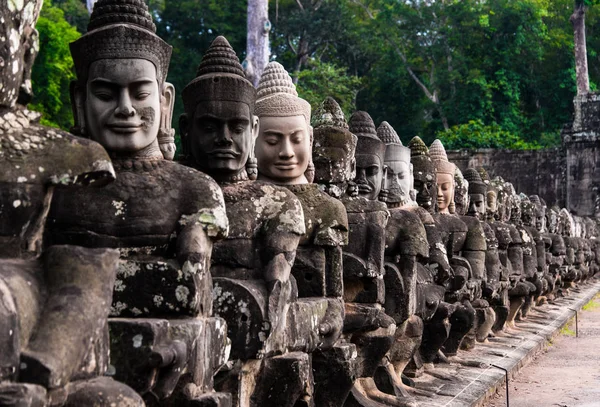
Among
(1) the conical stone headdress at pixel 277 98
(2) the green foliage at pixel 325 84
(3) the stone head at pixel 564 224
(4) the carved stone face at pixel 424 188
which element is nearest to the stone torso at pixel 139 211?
(1) the conical stone headdress at pixel 277 98

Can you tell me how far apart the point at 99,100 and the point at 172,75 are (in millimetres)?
26492

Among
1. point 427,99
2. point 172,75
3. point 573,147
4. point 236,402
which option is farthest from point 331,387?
point 427,99

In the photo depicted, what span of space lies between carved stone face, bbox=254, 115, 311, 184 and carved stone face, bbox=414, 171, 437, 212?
4117mm

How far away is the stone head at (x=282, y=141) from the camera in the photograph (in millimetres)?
6004

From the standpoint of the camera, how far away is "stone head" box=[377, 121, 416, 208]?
28.2 ft

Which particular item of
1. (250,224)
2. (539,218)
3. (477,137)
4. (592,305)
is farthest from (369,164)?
(477,137)

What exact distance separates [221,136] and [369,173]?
2.86 meters

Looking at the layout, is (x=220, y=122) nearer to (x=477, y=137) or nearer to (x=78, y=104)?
(x=78, y=104)

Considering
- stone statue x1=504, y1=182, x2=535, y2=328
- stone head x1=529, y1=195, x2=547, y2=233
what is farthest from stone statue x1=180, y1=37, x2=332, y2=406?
stone head x1=529, y1=195, x2=547, y2=233

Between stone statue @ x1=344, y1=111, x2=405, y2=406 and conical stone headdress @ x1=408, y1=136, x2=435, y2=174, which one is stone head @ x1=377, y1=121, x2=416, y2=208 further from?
stone statue @ x1=344, y1=111, x2=405, y2=406

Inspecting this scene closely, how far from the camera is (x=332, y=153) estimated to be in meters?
6.87

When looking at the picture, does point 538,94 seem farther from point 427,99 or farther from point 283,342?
point 283,342

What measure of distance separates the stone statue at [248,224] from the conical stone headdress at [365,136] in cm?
251

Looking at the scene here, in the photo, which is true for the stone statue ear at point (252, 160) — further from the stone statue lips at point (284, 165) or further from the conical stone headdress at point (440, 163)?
the conical stone headdress at point (440, 163)
